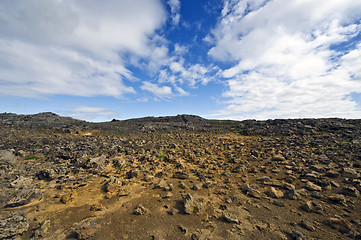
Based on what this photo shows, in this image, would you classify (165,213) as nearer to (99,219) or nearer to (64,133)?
(99,219)

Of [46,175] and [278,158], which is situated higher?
[278,158]

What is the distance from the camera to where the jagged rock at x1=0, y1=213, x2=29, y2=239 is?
137 inches

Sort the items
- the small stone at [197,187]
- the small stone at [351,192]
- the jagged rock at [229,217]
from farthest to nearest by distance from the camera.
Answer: the small stone at [197,187] < the small stone at [351,192] < the jagged rock at [229,217]

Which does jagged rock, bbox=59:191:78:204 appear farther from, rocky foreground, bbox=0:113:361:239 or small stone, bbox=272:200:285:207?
small stone, bbox=272:200:285:207

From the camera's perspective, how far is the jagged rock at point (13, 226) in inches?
137

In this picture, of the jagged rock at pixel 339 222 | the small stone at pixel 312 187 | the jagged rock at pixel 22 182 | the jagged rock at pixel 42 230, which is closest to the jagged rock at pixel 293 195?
the small stone at pixel 312 187

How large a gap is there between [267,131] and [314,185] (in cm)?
1286

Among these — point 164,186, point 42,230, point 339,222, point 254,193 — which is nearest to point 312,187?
point 339,222

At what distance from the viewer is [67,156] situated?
8906 millimetres

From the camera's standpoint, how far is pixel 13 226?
366 centimetres

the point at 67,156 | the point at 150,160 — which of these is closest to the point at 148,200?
the point at 150,160

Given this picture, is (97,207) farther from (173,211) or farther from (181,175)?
(181,175)

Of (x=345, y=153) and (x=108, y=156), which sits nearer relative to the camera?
(x=345, y=153)

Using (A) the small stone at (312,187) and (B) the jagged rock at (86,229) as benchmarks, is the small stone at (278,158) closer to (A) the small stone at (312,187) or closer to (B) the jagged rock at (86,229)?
(A) the small stone at (312,187)
